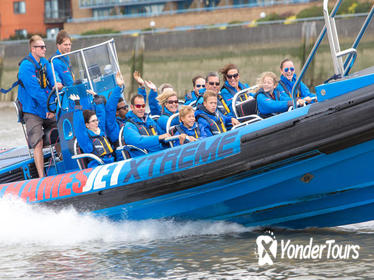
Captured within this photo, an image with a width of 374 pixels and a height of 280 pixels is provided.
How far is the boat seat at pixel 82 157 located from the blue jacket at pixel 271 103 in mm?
1540

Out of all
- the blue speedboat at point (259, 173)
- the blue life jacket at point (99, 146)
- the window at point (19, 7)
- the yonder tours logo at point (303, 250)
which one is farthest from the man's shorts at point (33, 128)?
the window at point (19, 7)

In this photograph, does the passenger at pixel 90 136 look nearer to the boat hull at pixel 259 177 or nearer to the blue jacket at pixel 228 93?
the boat hull at pixel 259 177

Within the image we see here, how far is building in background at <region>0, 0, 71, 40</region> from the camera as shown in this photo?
4284 cm

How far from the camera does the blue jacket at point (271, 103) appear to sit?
6.35 m

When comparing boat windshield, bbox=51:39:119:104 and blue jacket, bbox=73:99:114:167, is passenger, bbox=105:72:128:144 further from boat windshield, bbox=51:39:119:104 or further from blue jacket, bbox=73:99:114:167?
blue jacket, bbox=73:99:114:167

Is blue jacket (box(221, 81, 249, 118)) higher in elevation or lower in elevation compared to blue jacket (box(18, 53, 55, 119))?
lower

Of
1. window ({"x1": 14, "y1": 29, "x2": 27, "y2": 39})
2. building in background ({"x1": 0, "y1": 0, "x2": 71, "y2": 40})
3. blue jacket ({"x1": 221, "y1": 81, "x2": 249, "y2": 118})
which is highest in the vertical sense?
building in background ({"x1": 0, "y1": 0, "x2": 71, "y2": 40})

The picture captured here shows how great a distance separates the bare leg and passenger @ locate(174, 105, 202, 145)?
1.50 m

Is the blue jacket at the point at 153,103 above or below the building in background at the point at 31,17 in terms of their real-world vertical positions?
below

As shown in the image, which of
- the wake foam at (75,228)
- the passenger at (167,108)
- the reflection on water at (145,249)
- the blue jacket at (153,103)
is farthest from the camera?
the blue jacket at (153,103)

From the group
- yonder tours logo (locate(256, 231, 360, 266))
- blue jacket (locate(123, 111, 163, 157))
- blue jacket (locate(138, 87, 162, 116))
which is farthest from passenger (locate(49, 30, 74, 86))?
yonder tours logo (locate(256, 231, 360, 266))

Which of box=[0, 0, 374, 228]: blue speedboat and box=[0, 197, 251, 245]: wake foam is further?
box=[0, 197, 251, 245]: wake foam

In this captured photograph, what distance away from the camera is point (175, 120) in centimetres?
666

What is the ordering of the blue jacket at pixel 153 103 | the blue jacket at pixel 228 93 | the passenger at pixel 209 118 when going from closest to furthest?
the passenger at pixel 209 118
the blue jacket at pixel 228 93
the blue jacket at pixel 153 103
